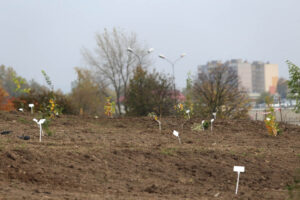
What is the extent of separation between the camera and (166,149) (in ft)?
30.3

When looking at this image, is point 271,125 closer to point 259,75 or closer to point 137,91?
point 137,91

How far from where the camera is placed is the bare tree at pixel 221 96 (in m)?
33.4

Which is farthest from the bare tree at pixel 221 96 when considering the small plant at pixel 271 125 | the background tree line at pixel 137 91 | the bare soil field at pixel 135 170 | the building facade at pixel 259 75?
the building facade at pixel 259 75

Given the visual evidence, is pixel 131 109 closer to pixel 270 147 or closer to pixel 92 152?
pixel 270 147

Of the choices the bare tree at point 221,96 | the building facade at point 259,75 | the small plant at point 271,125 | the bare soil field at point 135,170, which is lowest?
the bare soil field at point 135,170

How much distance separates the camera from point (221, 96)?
34.0m

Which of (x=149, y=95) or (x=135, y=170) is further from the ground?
(x=149, y=95)

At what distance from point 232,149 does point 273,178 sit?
1914 millimetres

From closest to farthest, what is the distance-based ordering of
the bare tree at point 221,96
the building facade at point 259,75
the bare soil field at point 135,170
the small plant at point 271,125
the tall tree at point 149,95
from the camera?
1. the bare soil field at point 135,170
2. the small plant at point 271,125
3. the tall tree at point 149,95
4. the bare tree at point 221,96
5. the building facade at point 259,75

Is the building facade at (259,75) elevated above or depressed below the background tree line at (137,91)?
above

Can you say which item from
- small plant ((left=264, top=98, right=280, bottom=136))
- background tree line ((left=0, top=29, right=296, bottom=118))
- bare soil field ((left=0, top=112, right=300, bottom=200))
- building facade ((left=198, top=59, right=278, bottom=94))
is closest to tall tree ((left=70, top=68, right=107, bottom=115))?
background tree line ((left=0, top=29, right=296, bottom=118))

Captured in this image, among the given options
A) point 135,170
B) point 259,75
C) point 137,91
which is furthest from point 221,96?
point 259,75

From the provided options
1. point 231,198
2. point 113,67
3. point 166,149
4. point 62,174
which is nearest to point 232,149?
point 166,149

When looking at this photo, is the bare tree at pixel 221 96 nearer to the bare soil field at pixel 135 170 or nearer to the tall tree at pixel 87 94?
the tall tree at pixel 87 94
